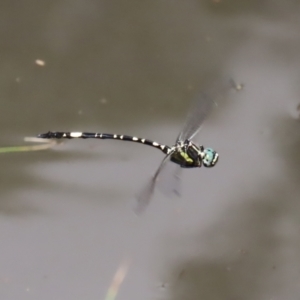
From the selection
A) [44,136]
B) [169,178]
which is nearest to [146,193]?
[169,178]

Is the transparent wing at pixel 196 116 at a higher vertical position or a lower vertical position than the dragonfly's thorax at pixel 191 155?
higher

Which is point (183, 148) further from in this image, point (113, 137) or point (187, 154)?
point (113, 137)

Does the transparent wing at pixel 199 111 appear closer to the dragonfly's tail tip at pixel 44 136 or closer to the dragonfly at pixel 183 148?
the dragonfly at pixel 183 148

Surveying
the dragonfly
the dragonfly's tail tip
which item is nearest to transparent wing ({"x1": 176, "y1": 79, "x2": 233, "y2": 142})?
the dragonfly

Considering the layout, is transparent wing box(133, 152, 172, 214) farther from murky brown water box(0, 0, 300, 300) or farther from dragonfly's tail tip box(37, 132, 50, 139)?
dragonfly's tail tip box(37, 132, 50, 139)

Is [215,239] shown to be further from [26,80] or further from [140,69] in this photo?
[26,80]

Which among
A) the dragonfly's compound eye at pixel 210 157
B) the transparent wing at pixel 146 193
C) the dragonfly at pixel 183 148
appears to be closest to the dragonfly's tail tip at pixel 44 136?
the dragonfly at pixel 183 148
